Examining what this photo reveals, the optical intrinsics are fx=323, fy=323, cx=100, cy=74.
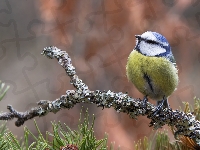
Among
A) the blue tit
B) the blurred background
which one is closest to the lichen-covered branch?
the blue tit

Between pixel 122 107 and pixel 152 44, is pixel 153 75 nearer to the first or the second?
pixel 152 44

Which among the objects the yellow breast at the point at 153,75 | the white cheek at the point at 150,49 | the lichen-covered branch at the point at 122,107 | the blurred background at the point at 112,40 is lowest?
the lichen-covered branch at the point at 122,107

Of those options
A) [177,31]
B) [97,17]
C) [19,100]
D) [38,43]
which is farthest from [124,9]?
[19,100]

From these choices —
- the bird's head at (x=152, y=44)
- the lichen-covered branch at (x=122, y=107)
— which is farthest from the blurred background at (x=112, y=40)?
the lichen-covered branch at (x=122, y=107)

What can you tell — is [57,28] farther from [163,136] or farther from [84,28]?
[163,136]

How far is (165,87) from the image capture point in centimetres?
87

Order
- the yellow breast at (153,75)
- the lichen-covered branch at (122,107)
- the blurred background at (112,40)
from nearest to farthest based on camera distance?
the lichen-covered branch at (122,107)
the yellow breast at (153,75)
the blurred background at (112,40)

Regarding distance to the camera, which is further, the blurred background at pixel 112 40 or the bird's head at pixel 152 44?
the blurred background at pixel 112 40

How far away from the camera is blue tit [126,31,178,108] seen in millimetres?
868

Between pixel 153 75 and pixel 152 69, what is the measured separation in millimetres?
17

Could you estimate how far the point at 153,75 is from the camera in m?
0.86

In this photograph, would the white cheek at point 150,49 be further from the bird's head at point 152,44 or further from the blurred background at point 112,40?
the blurred background at point 112,40

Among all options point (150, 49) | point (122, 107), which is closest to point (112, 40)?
point (150, 49)

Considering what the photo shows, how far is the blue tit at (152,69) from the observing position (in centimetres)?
87
